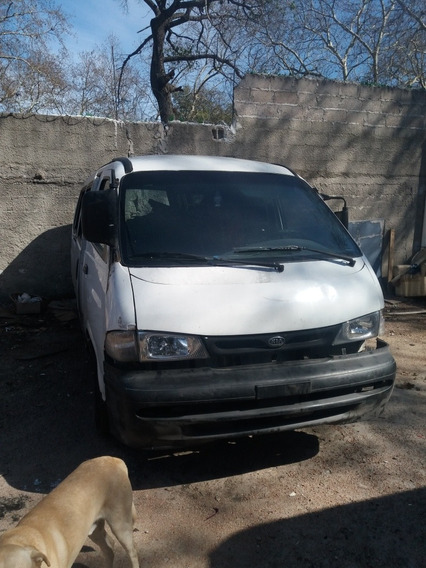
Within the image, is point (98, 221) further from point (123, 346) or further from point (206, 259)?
point (123, 346)

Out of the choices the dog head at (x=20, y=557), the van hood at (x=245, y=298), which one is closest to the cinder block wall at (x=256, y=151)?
the van hood at (x=245, y=298)

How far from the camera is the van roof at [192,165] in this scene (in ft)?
14.0

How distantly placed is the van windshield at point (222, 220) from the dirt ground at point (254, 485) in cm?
135

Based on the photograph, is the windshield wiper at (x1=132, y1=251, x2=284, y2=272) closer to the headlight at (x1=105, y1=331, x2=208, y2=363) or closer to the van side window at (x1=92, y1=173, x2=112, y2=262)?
the van side window at (x1=92, y1=173, x2=112, y2=262)

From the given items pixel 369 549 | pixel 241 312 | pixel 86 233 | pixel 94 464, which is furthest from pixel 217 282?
pixel 369 549

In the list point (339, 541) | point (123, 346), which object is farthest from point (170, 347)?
point (339, 541)

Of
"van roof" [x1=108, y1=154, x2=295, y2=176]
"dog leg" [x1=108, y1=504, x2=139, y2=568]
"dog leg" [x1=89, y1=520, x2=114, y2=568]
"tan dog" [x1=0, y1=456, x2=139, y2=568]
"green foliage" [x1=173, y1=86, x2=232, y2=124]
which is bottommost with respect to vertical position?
"dog leg" [x1=89, y1=520, x2=114, y2=568]

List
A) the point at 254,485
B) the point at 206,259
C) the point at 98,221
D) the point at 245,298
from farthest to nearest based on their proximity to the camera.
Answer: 1. the point at 98,221
2. the point at 206,259
3. the point at 254,485
4. the point at 245,298

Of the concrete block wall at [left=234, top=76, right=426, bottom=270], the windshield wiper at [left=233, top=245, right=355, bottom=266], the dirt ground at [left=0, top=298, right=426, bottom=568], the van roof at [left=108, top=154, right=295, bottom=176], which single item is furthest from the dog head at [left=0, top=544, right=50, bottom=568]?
the concrete block wall at [left=234, top=76, right=426, bottom=270]

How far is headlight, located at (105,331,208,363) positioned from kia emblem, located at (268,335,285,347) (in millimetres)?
392

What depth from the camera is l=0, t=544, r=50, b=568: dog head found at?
190 cm

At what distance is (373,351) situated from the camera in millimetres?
3463

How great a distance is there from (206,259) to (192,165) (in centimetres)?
115

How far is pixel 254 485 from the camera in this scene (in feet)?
11.2
